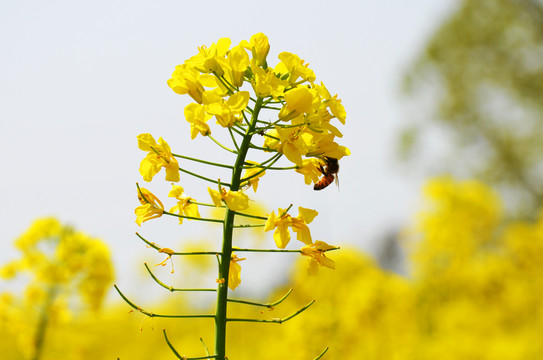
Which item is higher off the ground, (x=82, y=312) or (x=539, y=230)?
(x=539, y=230)

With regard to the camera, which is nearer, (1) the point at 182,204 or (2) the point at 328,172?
(1) the point at 182,204

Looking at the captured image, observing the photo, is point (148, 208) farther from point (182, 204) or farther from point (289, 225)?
point (289, 225)

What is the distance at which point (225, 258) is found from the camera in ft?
4.76

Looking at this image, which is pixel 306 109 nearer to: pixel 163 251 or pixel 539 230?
pixel 163 251

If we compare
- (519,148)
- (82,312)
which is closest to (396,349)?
(82,312)

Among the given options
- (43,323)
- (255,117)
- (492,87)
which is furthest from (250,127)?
(492,87)

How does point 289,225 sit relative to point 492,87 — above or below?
below

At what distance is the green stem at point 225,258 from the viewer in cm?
141

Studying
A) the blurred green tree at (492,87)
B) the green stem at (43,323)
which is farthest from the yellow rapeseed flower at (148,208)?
the blurred green tree at (492,87)

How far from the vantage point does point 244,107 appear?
58.9 inches

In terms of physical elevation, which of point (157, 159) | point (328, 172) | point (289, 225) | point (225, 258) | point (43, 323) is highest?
point (43, 323)

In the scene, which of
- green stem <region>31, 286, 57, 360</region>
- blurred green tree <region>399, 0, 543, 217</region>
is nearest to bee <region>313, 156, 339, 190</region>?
green stem <region>31, 286, 57, 360</region>

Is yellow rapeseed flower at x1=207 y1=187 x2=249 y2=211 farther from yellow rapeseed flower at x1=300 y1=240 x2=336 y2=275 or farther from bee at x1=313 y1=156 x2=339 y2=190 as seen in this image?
bee at x1=313 y1=156 x2=339 y2=190

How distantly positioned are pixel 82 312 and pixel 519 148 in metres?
15.1
